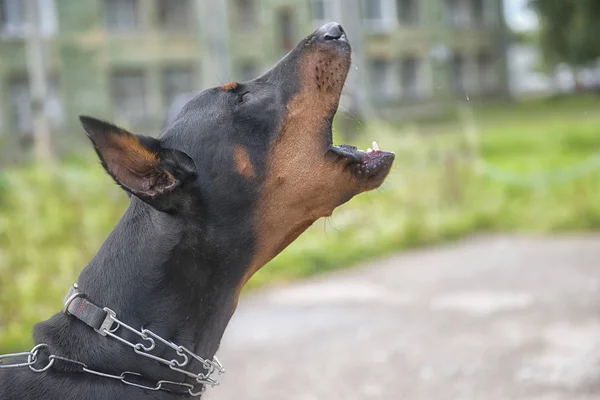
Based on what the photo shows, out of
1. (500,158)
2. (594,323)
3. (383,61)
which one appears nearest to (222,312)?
(594,323)

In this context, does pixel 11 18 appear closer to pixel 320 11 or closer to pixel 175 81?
pixel 175 81

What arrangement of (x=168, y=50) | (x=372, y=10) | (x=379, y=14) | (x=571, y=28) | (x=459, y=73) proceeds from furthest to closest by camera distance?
(x=459, y=73), (x=379, y=14), (x=372, y=10), (x=168, y=50), (x=571, y=28)

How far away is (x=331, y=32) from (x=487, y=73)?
38836 mm

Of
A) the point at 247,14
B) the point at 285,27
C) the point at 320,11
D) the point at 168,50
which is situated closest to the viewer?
the point at 168,50

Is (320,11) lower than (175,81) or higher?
higher

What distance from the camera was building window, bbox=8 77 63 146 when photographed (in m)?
28.0

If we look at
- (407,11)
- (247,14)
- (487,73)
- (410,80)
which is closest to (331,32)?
(407,11)

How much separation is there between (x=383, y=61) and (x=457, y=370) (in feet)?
95.2

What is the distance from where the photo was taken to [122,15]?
2959cm

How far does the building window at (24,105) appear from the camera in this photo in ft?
91.9

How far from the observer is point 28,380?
2.73m

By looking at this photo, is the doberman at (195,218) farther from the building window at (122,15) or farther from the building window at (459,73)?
the building window at (459,73)

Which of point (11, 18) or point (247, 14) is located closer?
point (11, 18)

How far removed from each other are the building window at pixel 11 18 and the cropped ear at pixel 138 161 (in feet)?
91.5
